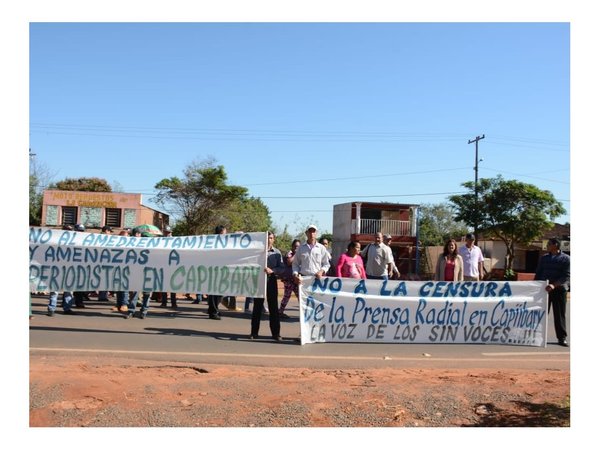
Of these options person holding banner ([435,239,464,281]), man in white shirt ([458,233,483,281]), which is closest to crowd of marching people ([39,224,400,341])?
person holding banner ([435,239,464,281])

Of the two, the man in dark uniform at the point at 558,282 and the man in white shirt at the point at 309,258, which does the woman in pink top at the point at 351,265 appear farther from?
the man in dark uniform at the point at 558,282

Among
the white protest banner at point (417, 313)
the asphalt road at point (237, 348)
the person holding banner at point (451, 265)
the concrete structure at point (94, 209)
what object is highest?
the concrete structure at point (94, 209)

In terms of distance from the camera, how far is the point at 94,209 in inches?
1748

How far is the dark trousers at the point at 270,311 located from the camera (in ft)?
28.9

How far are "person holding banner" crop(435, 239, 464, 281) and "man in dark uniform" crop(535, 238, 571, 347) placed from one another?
1797 millimetres

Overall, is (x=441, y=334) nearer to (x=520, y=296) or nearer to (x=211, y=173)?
(x=520, y=296)

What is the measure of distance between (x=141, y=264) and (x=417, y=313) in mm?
5043

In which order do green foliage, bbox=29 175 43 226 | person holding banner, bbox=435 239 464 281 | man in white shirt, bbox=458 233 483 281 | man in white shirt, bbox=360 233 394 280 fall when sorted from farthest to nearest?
green foliage, bbox=29 175 43 226 < man in white shirt, bbox=360 233 394 280 < man in white shirt, bbox=458 233 483 281 < person holding banner, bbox=435 239 464 281

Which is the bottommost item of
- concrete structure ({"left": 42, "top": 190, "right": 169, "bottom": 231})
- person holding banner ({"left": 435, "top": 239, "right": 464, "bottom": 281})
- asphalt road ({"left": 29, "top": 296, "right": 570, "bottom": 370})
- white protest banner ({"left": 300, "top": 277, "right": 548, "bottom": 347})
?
asphalt road ({"left": 29, "top": 296, "right": 570, "bottom": 370})

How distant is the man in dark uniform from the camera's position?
29.9 ft

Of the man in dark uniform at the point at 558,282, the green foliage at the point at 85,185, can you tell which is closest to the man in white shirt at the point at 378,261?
the man in dark uniform at the point at 558,282

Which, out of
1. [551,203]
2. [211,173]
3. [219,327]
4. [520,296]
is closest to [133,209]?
[211,173]

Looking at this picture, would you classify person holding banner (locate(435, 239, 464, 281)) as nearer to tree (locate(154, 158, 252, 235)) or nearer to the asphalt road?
the asphalt road

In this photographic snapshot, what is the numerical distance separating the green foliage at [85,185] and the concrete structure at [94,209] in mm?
11031
